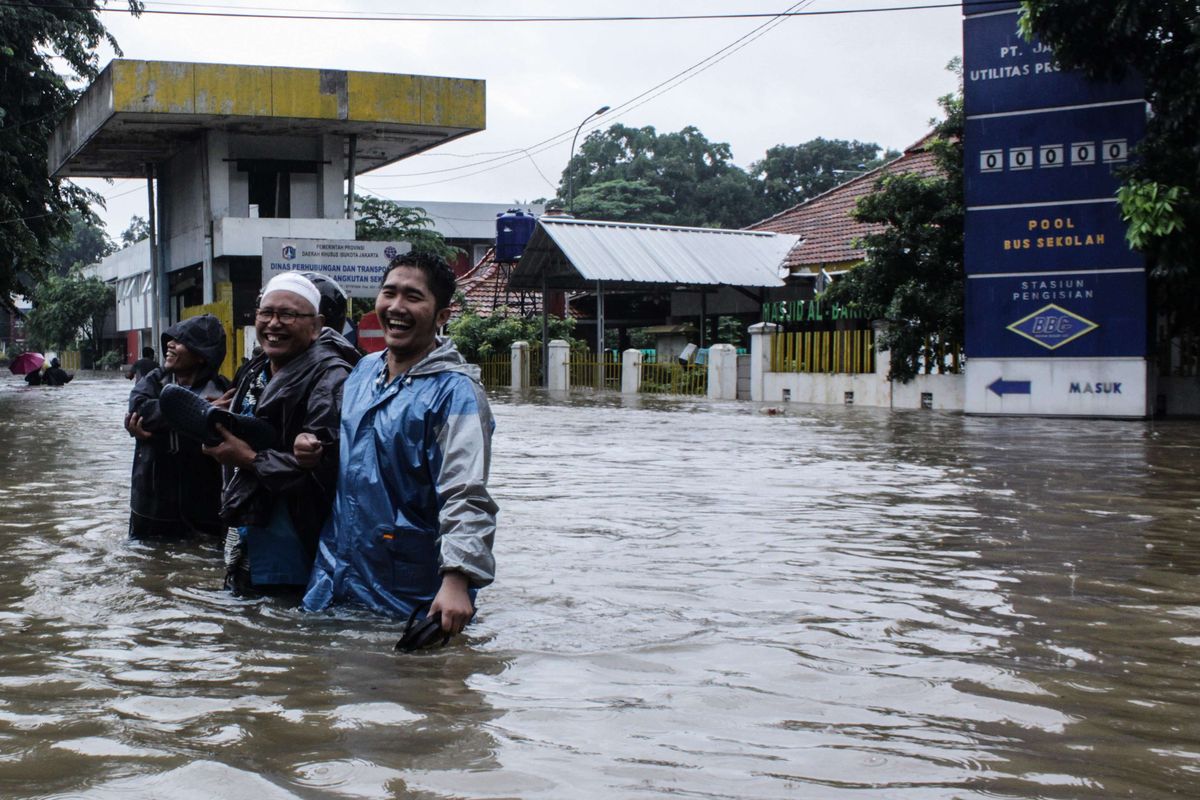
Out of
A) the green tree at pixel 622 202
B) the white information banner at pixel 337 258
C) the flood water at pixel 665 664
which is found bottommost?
the flood water at pixel 665 664

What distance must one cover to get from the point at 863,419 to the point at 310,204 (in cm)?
1698

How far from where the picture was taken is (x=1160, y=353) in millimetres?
20047

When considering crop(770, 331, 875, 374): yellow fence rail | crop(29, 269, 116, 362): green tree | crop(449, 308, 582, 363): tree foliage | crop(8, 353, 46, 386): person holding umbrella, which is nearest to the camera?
crop(770, 331, 875, 374): yellow fence rail

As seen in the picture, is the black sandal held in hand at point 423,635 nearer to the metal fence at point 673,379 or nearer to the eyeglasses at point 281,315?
the eyeglasses at point 281,315

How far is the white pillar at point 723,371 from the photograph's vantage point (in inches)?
1112

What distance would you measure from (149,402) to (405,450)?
2.47m

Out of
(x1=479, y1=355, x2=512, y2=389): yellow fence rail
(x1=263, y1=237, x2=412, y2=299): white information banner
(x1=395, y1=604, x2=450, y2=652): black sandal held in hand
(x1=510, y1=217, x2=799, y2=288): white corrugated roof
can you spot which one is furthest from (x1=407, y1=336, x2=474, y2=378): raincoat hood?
(x1=479, y1=355, x2=512, y2=389): yellow fence rail

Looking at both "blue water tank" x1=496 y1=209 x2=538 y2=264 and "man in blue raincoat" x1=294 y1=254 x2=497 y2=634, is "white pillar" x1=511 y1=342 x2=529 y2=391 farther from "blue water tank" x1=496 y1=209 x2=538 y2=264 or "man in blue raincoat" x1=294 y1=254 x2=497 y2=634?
"man in blue raincoat" x1=294 y1=254 x2=497 y2=634

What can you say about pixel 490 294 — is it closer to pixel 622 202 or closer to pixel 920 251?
pixel 622 202

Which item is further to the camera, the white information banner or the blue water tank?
the blue water tank

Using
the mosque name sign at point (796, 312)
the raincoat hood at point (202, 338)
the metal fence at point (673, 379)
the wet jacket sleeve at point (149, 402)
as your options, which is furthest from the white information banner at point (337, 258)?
the raincoat hood at point (202, 338)

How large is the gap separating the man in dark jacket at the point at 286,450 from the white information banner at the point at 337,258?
1572 centimetres

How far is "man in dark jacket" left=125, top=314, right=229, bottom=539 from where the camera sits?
654 cm

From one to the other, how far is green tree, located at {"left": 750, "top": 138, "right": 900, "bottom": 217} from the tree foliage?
111 ft
